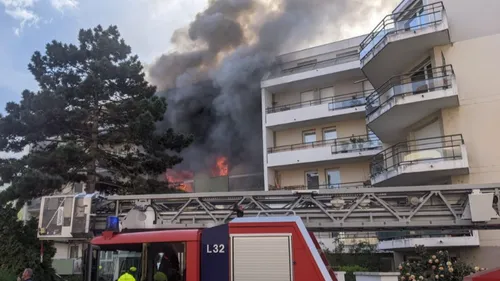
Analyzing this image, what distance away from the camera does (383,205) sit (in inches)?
336

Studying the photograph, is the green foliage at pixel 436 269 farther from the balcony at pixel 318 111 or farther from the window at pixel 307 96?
the window at pixel 307 96

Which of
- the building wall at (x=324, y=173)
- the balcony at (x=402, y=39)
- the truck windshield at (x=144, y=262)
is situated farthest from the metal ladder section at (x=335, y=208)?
the building wall at (x=324, y=173)

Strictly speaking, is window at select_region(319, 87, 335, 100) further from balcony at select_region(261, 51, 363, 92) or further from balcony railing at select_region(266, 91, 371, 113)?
balcony at select_region(261, 51, 363, 92)

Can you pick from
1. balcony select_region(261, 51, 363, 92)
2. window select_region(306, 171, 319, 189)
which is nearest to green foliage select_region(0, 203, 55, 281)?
window select_region(306, 171, 319, 189)

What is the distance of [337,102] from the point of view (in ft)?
77.7

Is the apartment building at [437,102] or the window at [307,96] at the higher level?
the window at [307,96]

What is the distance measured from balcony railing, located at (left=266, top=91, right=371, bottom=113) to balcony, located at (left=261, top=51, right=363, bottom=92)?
1029 millimetres

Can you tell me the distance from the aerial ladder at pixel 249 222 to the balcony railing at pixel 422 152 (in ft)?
22.4

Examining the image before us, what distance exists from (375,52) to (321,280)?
12.6m

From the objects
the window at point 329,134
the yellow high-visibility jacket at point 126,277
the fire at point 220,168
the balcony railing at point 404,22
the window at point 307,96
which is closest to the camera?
the yellow high-visibility jacket at point 126,277

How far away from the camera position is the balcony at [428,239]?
1441 cm

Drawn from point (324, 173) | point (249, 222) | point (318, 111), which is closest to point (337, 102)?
point (318, 111)

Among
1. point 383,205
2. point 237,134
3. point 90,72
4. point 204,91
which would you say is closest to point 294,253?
point 383,205

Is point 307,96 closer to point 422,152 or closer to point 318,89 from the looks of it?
point 318,89
